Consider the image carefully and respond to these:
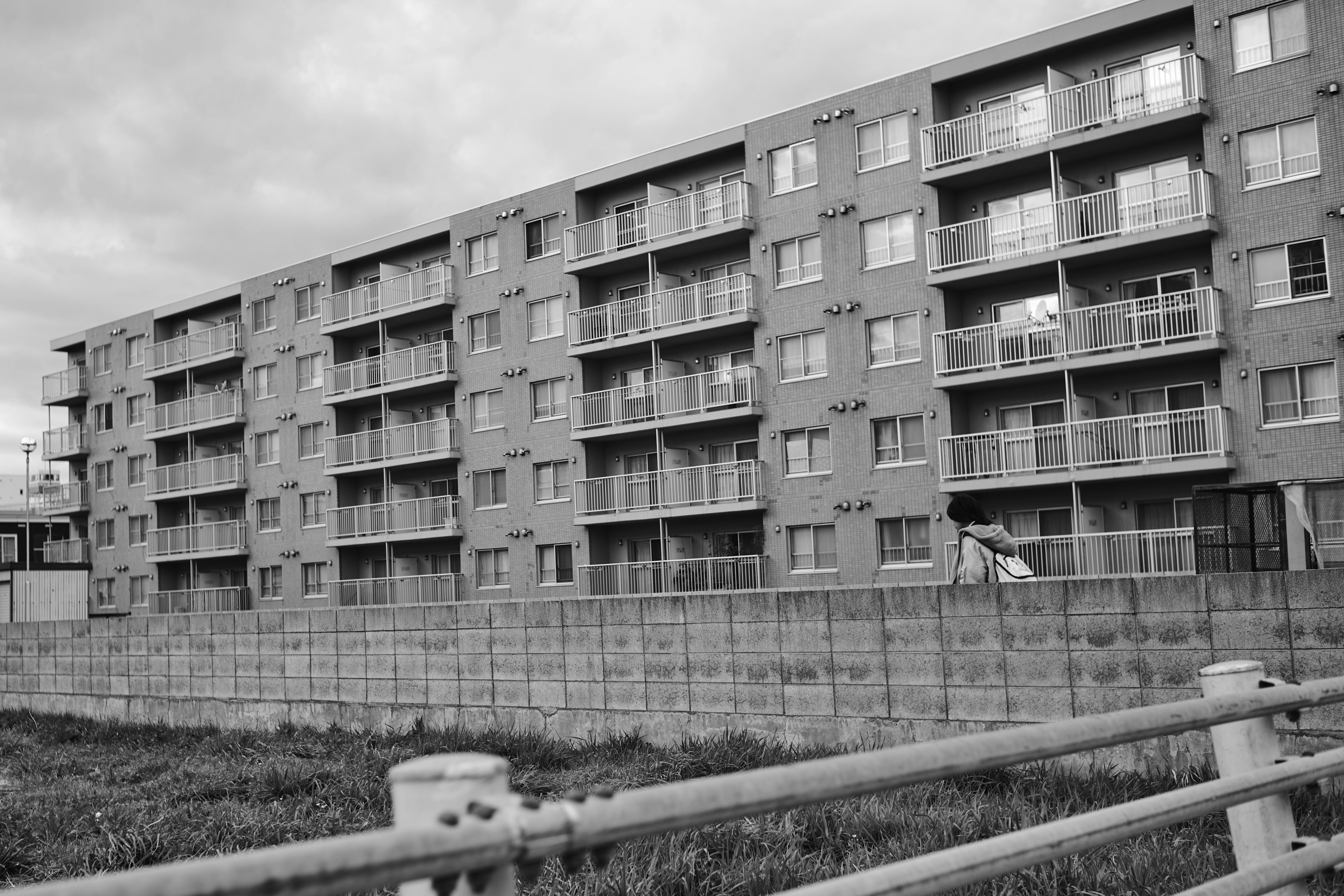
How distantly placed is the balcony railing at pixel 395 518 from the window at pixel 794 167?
1645cm

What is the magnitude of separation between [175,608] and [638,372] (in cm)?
2614

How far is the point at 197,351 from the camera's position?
56.2m

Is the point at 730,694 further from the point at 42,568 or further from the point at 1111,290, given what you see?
the point at 42,568

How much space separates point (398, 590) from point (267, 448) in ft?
36.9

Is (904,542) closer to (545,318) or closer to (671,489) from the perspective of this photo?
(671,489)

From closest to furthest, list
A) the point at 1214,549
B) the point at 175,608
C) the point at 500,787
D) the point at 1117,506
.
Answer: the point at 500,787
the point at 1214,549
the point at 1117,506
the point at 175,608

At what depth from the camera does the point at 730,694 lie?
1471 cm

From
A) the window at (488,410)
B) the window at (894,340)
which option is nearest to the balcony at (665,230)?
the window at (894,340)

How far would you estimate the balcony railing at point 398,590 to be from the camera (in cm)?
4509

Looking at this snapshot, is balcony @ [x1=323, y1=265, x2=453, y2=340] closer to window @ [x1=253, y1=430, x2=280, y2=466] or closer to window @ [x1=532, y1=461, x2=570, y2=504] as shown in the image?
window @ [x1=253, y1=430, x2=280, y2=466]

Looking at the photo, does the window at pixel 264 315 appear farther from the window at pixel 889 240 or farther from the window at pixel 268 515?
the window at pixel 889 240

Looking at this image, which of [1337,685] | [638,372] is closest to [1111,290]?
[638,372]

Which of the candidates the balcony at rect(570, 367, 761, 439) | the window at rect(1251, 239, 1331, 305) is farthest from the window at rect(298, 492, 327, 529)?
the window at rect(1251, 239, 1331, 305)

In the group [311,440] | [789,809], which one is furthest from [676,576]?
[789,809]
